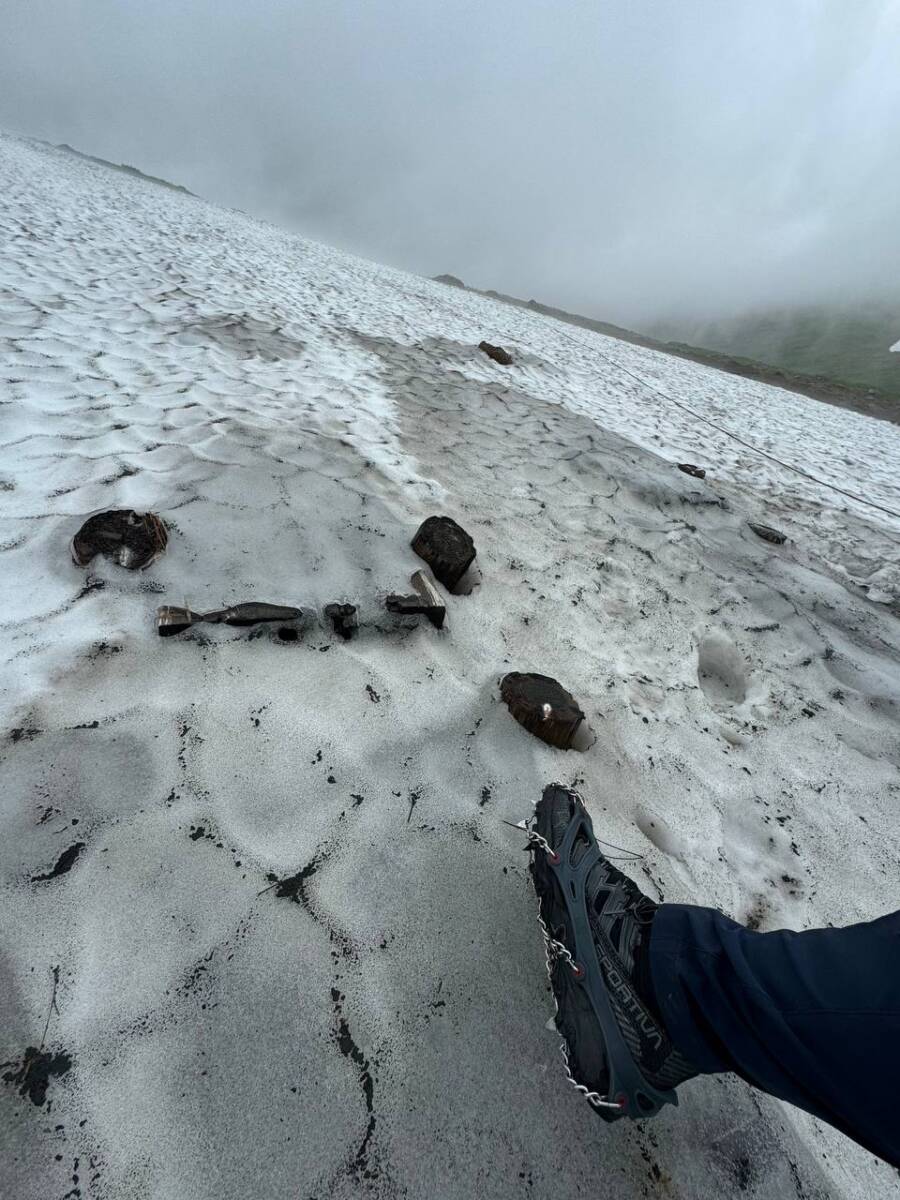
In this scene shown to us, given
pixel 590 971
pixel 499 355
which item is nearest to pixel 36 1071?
pixel 590 971

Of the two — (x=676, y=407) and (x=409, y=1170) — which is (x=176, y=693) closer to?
(x=409, y=1170)

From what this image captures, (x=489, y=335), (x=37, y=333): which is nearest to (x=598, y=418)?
(x=489, y=335)

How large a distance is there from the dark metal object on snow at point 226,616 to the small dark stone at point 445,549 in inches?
26.5

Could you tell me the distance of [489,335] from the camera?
8.07 meters

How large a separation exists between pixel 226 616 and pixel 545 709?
1120 millimetres

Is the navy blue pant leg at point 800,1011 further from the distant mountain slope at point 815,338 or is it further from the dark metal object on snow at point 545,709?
the distant mountain slope at point 815,338

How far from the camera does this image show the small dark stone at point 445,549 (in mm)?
2340

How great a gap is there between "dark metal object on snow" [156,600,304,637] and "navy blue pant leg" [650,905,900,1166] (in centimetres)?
145

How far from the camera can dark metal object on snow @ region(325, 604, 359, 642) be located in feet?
6.33

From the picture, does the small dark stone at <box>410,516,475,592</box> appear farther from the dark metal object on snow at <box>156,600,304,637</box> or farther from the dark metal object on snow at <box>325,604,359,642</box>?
the dark metal object on snow at <box>156,600,304,637</box>

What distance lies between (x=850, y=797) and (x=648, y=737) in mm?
754

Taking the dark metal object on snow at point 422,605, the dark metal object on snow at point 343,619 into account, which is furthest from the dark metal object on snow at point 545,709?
the dark metal object on snow at point 343,619

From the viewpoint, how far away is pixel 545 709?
1767mm

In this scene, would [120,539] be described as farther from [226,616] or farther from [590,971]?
[590,971]
